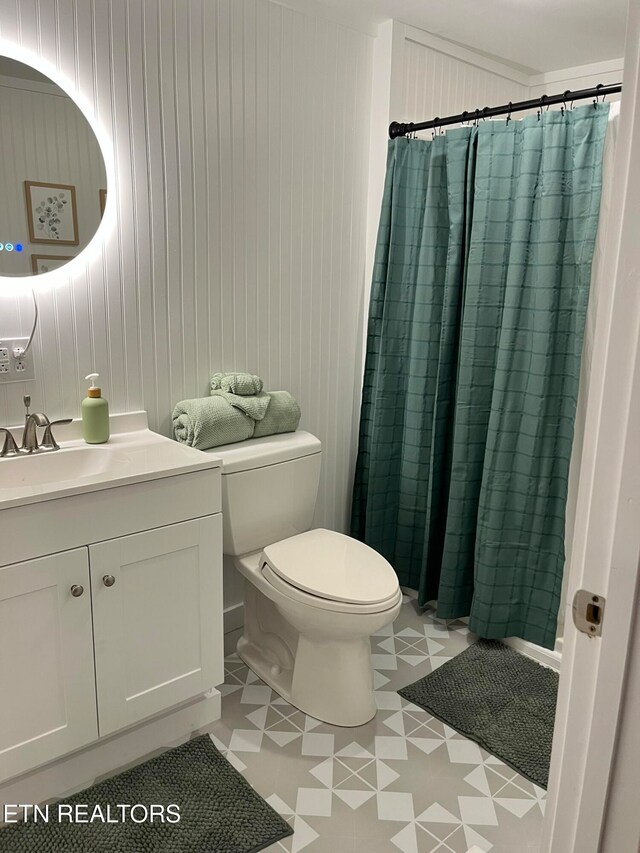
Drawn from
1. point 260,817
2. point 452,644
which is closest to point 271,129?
point 452,644

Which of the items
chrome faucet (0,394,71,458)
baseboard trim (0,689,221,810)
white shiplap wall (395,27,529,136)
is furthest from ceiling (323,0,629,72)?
baseboard trim (0,689,221,810)

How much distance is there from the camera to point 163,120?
2.16 meters

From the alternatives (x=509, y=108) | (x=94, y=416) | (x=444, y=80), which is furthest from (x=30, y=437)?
(x=444, y=80)

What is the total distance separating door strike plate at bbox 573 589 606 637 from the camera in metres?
0.83

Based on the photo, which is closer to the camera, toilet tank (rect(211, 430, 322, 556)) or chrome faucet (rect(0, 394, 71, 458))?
chrome faucet (rect(0, 394, 71, 458))

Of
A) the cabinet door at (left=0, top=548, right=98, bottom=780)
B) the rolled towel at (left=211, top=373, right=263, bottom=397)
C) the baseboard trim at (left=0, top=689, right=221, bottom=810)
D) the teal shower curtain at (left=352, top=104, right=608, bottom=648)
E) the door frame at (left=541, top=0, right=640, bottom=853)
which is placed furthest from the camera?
the rolled towel at (left=211, top=373, right=263, bottom=397)

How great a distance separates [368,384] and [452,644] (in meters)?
1.07

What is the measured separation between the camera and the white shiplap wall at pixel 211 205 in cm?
204

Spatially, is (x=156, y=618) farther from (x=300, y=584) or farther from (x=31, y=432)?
(x=31, y=432)

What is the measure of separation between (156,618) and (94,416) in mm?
630

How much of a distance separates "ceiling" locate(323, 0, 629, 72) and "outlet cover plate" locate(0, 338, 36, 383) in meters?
1.59

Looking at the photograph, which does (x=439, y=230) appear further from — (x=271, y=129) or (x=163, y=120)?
(x=163, y=120)

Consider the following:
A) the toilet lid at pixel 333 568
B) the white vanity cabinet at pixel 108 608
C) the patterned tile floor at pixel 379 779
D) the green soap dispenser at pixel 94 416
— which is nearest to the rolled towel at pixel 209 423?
the white vanity cabinet at pixel 108 608

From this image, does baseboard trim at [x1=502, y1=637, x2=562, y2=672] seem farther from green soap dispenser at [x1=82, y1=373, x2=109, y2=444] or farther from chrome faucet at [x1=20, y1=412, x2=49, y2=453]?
chrome faucet at [x1=20, y1=412, x2=49, y2=453]
